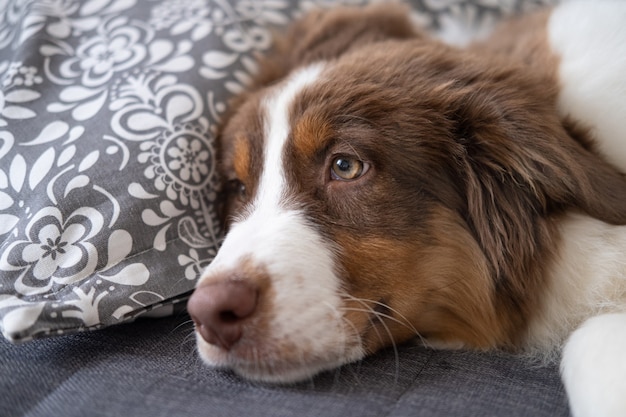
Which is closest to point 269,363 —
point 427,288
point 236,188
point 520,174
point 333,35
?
point 427,288

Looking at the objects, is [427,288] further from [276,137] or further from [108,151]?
[108,151]

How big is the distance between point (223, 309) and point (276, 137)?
68 cm

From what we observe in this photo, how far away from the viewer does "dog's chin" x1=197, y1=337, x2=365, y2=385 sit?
1662 mm

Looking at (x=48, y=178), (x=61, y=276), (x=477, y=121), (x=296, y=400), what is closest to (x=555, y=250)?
(x=477, y=121)

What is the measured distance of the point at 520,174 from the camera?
6.13ft

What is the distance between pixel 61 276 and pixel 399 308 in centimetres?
104

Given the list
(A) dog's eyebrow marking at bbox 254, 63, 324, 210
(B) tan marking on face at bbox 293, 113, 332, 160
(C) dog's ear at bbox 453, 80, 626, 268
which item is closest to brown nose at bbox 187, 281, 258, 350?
(A) dog's eyebrow marking at bbox 254, 63, 324, 210

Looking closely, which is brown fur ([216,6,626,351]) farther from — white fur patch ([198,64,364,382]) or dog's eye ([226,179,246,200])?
dog's eye ([226,179,246,200])

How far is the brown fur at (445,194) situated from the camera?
1826mm

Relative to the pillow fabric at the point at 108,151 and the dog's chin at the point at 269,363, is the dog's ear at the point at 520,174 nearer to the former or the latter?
the dog's chin at the point at 269,363

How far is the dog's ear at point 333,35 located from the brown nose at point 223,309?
3.85 ft

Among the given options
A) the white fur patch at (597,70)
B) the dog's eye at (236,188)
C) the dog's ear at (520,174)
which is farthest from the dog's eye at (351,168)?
the white fur patch at (597,70)

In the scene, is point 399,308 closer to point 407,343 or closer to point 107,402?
point 407,343

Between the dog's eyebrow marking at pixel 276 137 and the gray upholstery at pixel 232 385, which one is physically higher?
the dog's eyebrow marking at pixel 276 137
